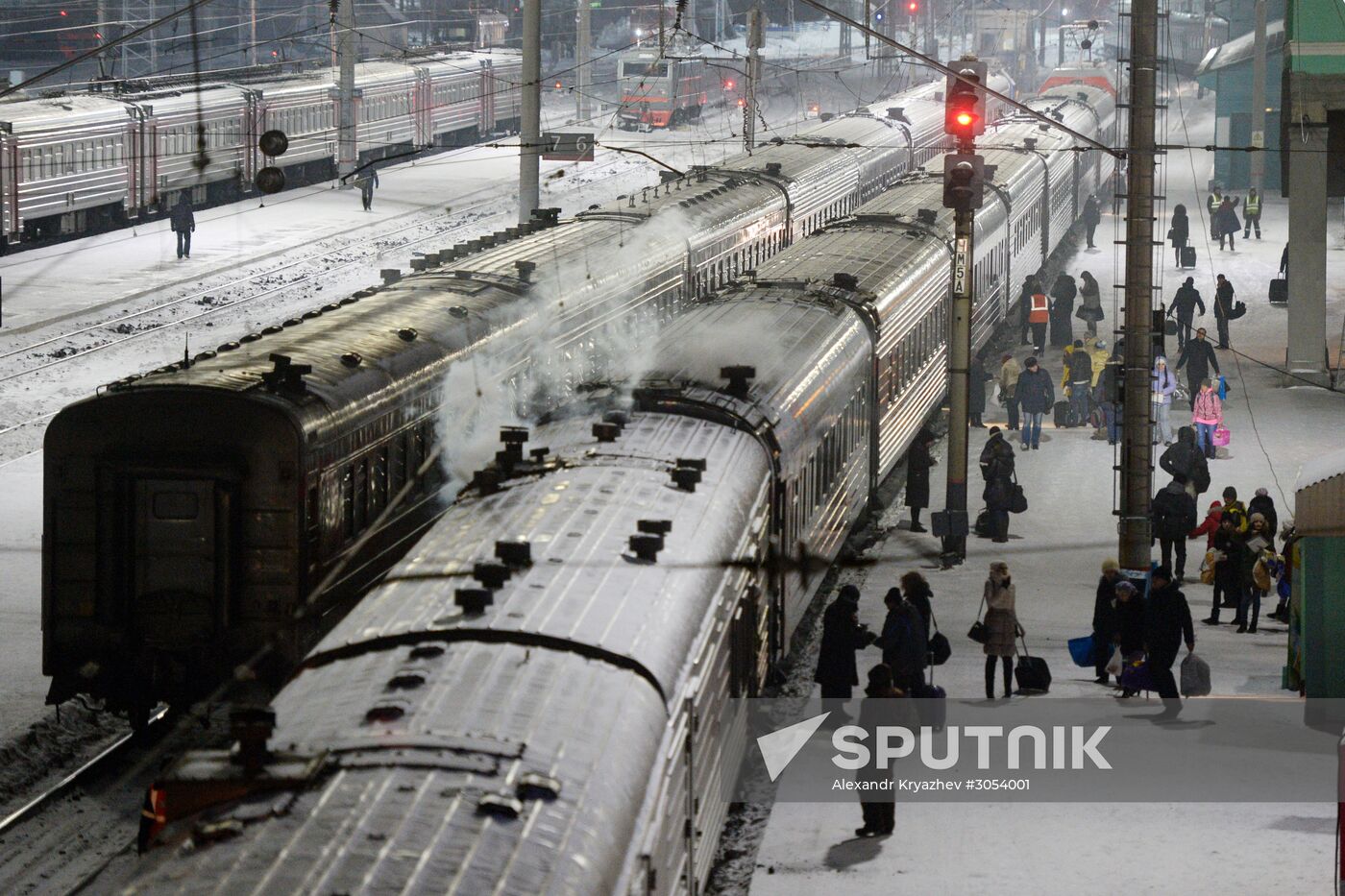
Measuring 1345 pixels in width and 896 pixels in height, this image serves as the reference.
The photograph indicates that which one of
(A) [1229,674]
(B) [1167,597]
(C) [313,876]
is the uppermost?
(C) [313,876]

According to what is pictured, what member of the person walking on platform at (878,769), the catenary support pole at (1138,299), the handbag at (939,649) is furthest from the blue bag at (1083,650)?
the person walking on platform at (878,769)

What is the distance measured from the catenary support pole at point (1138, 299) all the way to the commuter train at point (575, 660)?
237 centimetres

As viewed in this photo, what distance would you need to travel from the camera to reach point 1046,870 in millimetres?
10602

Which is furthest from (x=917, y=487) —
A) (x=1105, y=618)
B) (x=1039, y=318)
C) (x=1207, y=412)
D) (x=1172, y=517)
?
(x=1039, y=318)

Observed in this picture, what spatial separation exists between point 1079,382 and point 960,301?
7971mm

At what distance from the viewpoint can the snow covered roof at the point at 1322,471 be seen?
13.9 m

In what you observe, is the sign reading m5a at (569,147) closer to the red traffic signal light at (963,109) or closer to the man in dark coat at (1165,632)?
the red traffic signal light at (963,109)

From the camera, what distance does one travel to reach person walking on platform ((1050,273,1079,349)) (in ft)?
104

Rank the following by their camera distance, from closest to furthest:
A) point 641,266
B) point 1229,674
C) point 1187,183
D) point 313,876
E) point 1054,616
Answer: point 313,876 → point 1229,674 → point 1054,616 → point 641,266 → point 1187,183

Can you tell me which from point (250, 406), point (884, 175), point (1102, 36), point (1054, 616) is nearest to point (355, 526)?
point (250, 406)

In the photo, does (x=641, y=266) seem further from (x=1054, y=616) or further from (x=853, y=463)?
(x=1054, y=616)

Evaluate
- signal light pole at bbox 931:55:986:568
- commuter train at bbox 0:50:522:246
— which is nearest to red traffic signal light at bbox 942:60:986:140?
signal light pole at bbox 931:55:986:568

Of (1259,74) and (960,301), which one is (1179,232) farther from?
(960,301)

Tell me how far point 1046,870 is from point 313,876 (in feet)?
19.1
